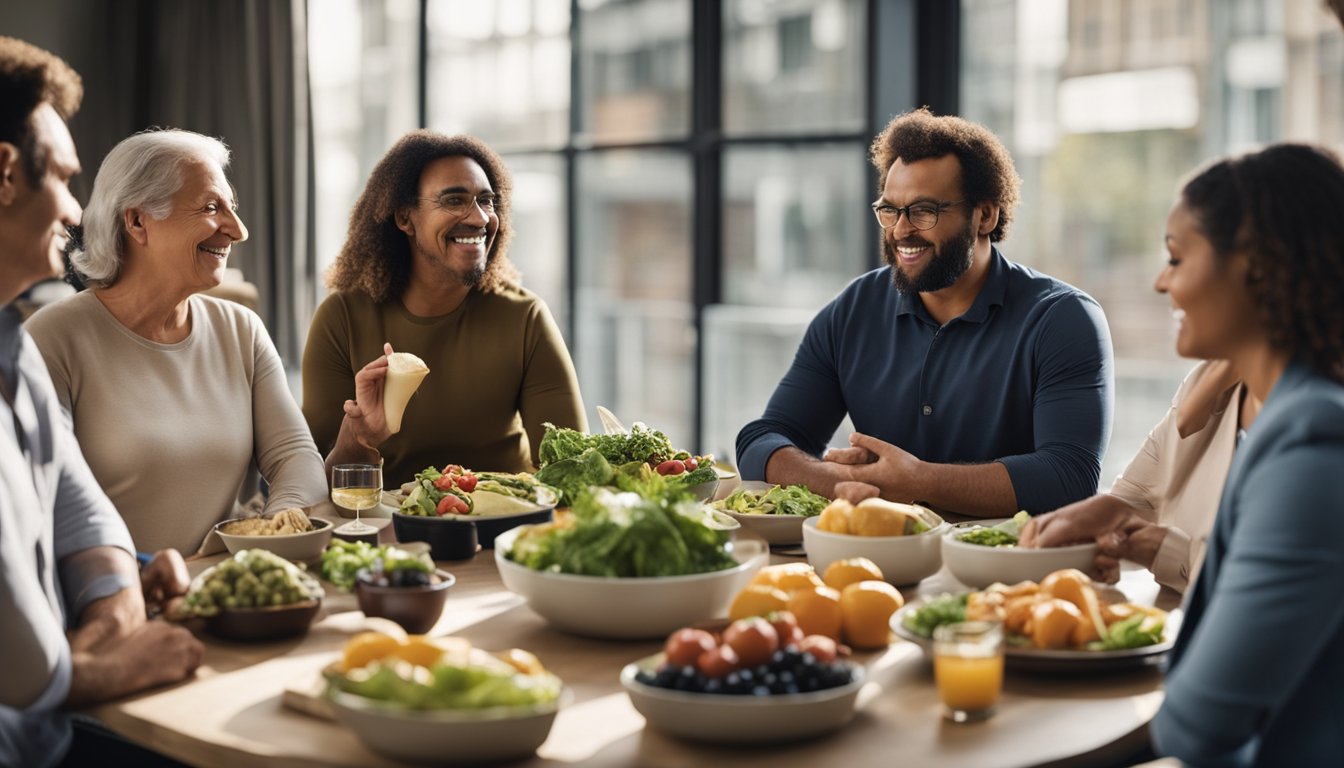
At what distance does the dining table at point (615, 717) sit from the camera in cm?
135

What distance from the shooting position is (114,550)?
1.82 metres

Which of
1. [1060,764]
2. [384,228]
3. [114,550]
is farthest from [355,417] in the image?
[1060,764]

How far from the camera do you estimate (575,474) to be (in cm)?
243

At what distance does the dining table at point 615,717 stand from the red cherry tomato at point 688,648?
0.08 m

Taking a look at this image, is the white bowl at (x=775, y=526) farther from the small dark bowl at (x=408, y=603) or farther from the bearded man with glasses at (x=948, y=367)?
the small dark bowl at (x=408, y=603)

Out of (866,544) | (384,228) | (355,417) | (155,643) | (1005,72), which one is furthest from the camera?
(1005,72)

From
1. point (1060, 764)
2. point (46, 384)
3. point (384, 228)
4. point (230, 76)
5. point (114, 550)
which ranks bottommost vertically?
point (1060, 764)

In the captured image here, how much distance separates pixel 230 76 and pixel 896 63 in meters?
3.44

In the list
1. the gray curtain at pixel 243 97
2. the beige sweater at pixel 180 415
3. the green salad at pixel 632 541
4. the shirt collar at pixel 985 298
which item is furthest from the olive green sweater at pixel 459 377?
the gray curtain at pixel 243 97

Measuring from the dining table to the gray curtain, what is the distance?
15.5ft

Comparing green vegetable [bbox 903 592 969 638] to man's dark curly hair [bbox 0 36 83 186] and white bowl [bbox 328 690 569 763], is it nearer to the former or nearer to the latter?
white bowl [bbox 328 690 569 763]

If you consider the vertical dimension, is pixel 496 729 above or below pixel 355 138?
below

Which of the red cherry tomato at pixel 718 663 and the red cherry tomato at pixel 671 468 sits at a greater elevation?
the red cherry tomato at pixel 671 468

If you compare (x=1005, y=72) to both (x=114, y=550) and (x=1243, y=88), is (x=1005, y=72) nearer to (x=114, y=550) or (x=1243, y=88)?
(x=1243, y=88)
